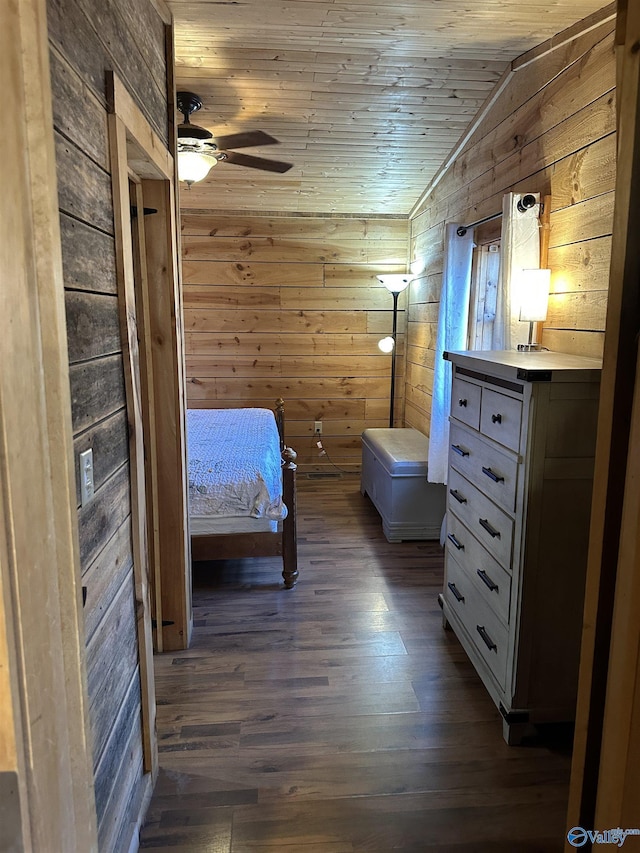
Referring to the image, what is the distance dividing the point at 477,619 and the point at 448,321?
75.8 inches

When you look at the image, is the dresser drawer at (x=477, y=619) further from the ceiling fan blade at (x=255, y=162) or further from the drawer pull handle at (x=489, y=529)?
the ceiling fan blade at (x=255, y=162)

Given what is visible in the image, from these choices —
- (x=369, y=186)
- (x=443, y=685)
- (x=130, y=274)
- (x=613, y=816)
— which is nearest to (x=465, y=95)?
(x=369, y=186)

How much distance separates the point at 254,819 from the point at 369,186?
→ 13.6 feet

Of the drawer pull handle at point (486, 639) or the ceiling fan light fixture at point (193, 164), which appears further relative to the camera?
the ceiling fan light fixture at point (193, 164)

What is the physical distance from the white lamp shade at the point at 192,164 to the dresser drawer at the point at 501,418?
1.82 meters

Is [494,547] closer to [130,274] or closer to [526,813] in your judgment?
[526,813]

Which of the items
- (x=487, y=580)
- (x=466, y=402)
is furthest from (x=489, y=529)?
(x=466, y=402)

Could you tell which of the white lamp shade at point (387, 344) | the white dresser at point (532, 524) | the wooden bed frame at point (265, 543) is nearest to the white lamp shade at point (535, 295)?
the white dresser at point (532, 524)

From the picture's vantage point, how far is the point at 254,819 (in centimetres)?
168

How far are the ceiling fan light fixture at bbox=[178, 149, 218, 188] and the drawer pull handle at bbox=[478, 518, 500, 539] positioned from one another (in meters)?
2.13

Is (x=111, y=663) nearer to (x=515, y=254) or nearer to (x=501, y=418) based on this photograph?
(x=501, y=418)

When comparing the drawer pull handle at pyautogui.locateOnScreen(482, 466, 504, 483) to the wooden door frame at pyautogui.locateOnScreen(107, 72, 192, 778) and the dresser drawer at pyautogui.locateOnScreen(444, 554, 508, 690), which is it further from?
the wooden door frame at pyautogui.locateOnScreen(107, 72, 192, 778)

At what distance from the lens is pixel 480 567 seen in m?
2.23

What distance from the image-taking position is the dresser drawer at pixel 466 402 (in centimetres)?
223
